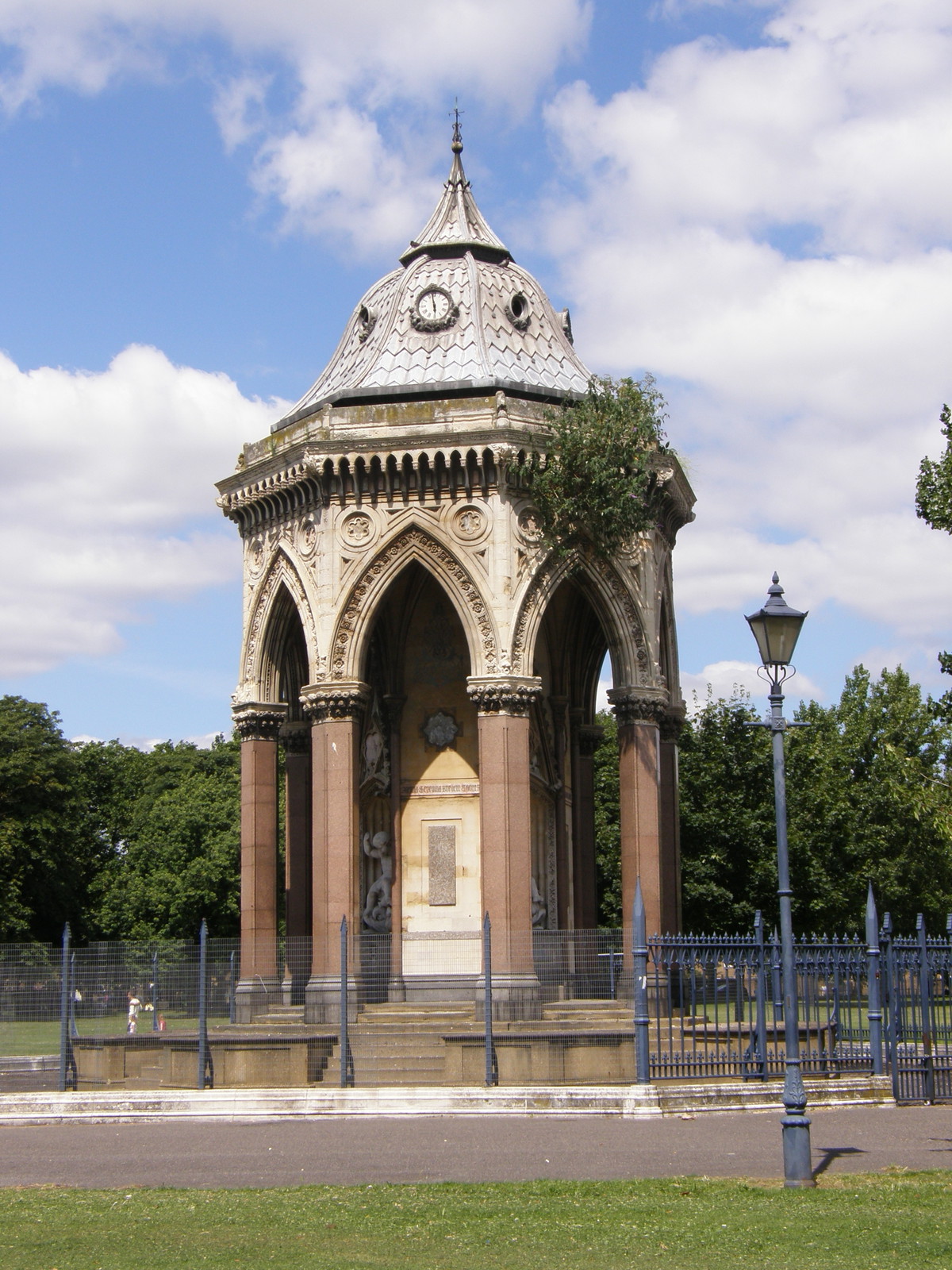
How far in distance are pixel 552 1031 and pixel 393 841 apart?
28.6 feet

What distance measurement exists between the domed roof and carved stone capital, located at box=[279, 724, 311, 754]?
6269 mm

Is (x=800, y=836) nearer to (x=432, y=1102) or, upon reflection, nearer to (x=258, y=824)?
(x=258, y=824)

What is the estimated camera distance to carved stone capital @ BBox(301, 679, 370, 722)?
94.6 ft

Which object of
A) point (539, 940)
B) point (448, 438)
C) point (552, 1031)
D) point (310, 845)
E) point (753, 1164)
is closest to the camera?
point (753, 1164)

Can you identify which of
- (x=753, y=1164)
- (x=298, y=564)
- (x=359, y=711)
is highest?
(x=298, y=564)

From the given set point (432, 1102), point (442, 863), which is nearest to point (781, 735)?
point (432, 1102)

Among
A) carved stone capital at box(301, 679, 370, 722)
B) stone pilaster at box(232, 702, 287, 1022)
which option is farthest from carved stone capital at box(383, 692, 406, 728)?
carved stone capital at box(301, 679, 370, 722)

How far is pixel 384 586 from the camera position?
29.1 metres

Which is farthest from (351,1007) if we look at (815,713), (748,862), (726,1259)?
(815,713)

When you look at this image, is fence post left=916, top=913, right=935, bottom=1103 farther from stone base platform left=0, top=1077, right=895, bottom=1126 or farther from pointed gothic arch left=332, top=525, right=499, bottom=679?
pointed gothic arch left=332, top=525, right=499, bottom=679

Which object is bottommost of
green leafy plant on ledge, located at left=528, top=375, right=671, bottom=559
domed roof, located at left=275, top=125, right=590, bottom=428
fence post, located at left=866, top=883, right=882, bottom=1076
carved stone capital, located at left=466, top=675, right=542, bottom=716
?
fence post, located at left=866, top=883, right=882, bottom=1076

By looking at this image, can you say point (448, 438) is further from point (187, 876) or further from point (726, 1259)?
point (187, 876)

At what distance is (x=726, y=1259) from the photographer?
10.9 m

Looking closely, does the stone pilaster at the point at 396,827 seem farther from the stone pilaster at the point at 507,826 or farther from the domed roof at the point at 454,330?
the domed roof at the point at 454,330
